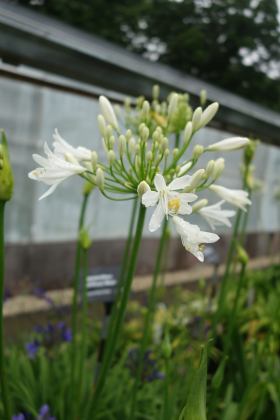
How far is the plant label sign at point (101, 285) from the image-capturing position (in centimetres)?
131

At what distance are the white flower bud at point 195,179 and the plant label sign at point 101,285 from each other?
0.75m

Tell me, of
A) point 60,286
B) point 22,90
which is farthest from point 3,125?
point 60,286

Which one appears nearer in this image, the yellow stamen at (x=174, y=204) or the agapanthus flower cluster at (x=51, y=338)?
the yellow stamen at (x=174, y=204)

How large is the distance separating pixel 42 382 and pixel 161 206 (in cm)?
112

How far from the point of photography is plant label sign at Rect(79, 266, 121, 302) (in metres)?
1.31

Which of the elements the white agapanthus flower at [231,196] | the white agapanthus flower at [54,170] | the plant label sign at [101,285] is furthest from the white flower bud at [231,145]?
the plant label sign at [101,285]

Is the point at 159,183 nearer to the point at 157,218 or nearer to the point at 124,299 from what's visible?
the point at 157,218

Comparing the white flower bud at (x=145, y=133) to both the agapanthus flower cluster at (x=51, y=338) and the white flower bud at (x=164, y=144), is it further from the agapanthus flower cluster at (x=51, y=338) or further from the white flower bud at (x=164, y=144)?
the agapanthus flower cluster at (x=51, y=338)

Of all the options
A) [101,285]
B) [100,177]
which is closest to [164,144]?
[100,177]

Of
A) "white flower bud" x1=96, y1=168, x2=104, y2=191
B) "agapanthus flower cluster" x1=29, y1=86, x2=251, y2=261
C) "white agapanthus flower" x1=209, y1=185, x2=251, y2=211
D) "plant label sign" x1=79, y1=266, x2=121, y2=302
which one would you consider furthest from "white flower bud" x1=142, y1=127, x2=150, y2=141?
"plant label sign" x1=79, y1=266, x2=121, y2=302

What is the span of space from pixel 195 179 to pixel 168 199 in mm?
68

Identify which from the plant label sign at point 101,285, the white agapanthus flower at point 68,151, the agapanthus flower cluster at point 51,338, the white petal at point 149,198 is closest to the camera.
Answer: the white petal at point 149,198

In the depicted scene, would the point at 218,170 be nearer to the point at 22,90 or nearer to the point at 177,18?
the point at 22,90

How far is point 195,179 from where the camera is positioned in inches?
26.3
